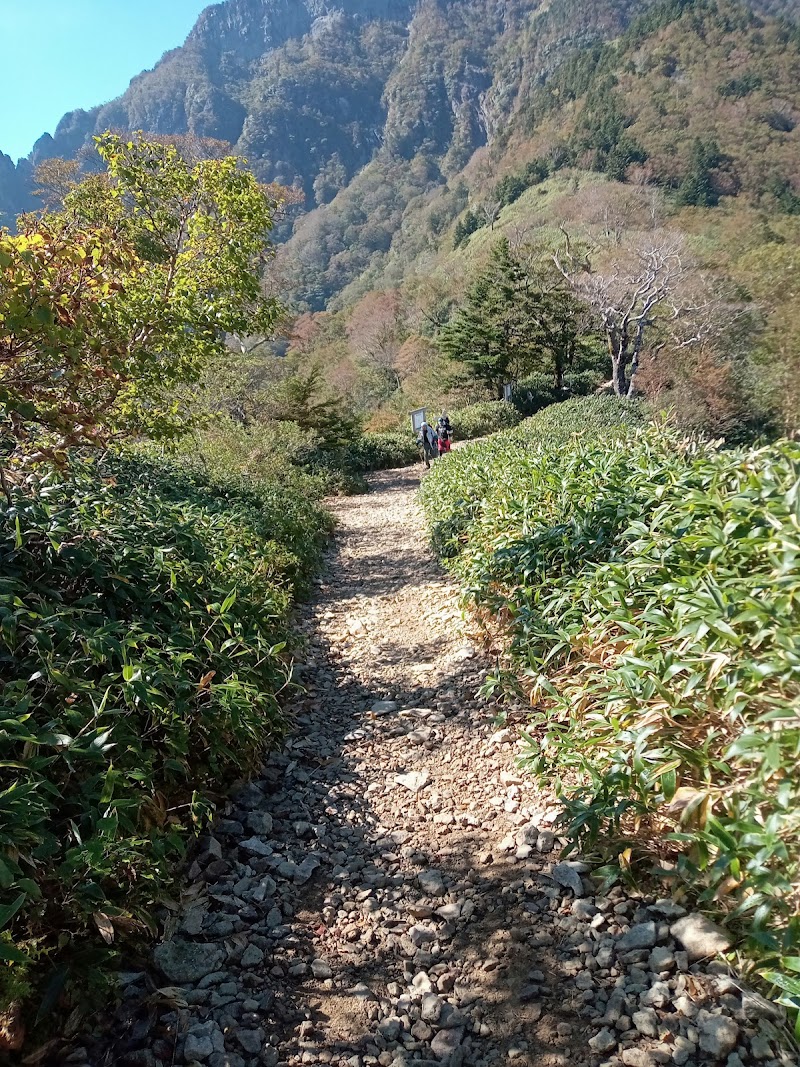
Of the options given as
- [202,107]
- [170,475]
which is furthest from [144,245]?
[202,107]

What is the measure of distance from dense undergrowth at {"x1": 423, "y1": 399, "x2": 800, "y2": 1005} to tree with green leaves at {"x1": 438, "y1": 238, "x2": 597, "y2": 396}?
20.6 metres

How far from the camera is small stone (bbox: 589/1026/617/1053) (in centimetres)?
154

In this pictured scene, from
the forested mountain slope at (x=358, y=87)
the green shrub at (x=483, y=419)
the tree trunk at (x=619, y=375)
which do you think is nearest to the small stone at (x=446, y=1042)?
the green shrub at (x=483, y=419)

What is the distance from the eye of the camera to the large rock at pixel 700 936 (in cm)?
167

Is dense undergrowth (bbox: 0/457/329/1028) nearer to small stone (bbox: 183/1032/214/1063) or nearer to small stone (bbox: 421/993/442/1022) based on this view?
small stone (bbox: 183/1032/214/1063)

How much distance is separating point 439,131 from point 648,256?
352 ft

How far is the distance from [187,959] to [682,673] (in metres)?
2.01

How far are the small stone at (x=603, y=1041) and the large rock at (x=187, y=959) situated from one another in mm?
1151

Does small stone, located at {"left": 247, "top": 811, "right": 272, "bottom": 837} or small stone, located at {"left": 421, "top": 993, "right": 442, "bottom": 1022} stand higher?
small stone, located at {"left": 247, "top": 811, "right": 272, "bottom": 837}

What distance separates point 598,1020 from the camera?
5.32ft

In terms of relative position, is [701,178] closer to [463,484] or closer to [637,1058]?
[463,484]

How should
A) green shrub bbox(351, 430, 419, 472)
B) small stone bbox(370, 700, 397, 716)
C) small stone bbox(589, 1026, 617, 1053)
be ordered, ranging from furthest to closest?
green shrub bbox(351, 430, 419, 472)
small stone bbox(370, 700, 397, 716)
small stone bbox(589, 1026, 617, 1053)

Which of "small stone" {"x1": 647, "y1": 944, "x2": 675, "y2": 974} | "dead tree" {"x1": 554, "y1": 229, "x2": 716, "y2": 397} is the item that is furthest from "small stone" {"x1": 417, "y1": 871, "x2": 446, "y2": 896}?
"dead tree" {"x1": 554, "y1": 229, "x2": 716, "y2": 397}

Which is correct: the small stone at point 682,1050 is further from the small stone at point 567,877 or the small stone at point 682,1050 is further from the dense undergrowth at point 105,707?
the dense undergrowth at point 105,707
